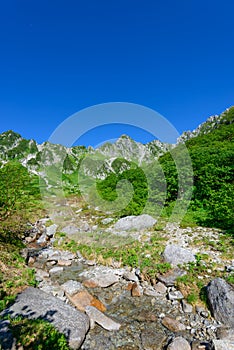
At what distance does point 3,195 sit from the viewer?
10008 mm

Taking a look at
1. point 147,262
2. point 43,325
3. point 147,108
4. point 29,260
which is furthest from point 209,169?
point 43,325

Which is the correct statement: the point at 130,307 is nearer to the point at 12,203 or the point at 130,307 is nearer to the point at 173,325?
the point at 173,325

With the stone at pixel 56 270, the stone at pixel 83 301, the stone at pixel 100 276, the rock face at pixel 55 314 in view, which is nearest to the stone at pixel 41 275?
the stone at pixel 56 270

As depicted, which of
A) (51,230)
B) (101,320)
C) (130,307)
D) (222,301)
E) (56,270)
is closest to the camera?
(222,301)

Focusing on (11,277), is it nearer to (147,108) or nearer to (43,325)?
(43,325)

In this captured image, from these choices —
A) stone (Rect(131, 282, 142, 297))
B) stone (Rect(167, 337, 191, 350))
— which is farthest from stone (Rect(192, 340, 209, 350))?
stone (Rect(131, 282, 142, 297))

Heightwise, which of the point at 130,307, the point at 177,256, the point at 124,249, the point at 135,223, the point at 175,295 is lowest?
the point at 130,307

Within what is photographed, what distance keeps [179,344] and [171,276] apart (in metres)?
2.64

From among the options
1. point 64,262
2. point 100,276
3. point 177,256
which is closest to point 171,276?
point 177,256

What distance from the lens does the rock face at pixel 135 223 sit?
1236 centimetres

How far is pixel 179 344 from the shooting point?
502 cm

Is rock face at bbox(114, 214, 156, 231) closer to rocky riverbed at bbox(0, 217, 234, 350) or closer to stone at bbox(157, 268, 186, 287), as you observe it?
rocky riverbed at bbox(0, 217, 234, 350)

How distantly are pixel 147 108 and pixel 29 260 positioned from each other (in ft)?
35.7

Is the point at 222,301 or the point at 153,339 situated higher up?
the point at 222,301
